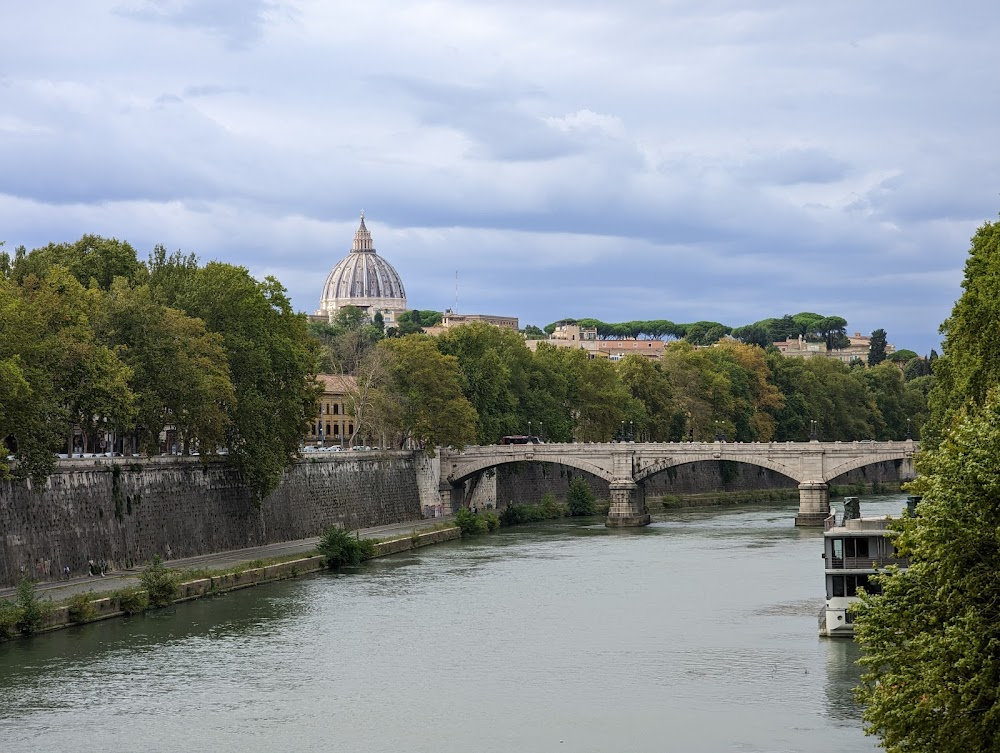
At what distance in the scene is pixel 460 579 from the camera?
1937 inches

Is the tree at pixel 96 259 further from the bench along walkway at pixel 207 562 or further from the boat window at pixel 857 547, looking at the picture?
the boat window at pixel 857 547

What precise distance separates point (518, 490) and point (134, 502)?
34.4 m

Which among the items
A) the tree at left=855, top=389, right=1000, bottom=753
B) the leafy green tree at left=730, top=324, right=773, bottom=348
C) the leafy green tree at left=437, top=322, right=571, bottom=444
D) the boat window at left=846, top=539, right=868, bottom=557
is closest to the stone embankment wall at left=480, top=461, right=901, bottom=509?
the leafy green tree at left=437, top=322, right=571, bottom=444

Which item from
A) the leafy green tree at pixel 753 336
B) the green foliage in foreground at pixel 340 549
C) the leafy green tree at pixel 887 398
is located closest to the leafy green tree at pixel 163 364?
the green foliage in foreground at pixel 340 549

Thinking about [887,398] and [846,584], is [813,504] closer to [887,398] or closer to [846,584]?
[846,584]

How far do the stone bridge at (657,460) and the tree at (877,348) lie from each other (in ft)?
349

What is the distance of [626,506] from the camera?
7256 centimetres

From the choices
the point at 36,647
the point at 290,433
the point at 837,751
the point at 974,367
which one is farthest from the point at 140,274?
the point at 837,751

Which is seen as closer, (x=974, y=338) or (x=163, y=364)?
(x=974, y=338)

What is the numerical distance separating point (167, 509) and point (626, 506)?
25.9 metres

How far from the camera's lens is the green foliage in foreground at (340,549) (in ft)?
173

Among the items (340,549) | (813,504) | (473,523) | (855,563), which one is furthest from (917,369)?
(855,563)

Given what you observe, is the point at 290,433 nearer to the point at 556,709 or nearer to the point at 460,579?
the point at 460,579

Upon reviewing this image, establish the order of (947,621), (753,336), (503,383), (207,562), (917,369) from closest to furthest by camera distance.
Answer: (947,621) → (207,562) → (503,383) → (917,369) → (753,336)
